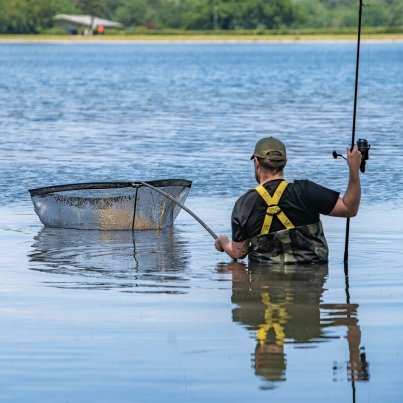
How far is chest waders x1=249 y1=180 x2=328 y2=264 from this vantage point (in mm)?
9078

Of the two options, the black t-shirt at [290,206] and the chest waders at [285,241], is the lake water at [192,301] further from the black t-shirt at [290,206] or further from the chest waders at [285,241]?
the black t-shirt at [290,206]

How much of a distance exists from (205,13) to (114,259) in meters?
138

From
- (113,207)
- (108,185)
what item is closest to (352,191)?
(108,185)

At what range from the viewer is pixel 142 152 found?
23.3 meters

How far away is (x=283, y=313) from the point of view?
8.73m

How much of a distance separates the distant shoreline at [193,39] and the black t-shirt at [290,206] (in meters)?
127

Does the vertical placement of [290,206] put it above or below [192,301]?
above

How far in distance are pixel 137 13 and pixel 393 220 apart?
15566 cm

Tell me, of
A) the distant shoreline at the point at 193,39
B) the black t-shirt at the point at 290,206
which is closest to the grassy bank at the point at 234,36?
the distant shoreline at the point at 193,39

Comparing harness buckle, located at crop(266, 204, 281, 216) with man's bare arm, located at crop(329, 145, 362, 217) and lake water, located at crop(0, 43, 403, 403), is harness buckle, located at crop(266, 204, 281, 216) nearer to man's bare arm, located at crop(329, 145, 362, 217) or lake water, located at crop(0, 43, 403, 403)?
man's bare arm, located at crop(329, 145, 362, 217)

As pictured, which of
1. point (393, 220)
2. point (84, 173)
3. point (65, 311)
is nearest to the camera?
point (65, 311)

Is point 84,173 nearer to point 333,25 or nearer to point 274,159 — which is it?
point 274,159

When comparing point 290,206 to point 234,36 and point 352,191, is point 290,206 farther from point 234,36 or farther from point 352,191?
point 234,36

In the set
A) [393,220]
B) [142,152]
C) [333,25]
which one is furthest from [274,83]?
[333,25]
